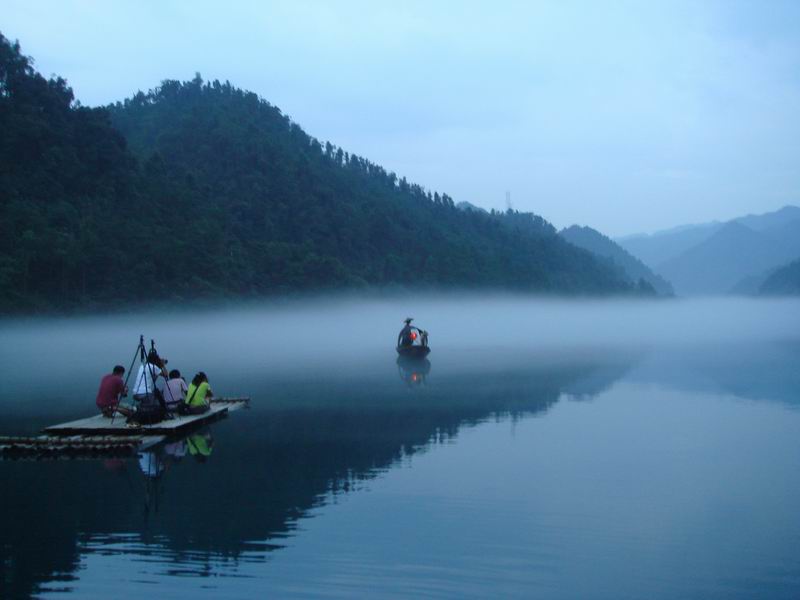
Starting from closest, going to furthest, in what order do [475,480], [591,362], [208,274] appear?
1. [475,480]
2. [591,362]
3. [208,274]

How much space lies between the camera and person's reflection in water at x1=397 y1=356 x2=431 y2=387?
28938 mm

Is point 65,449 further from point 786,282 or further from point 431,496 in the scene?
point 786,282

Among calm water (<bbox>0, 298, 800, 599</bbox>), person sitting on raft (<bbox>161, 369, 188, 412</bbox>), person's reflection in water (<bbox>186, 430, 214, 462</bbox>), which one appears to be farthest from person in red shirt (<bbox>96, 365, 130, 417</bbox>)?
calm water (<bbox>0, 298, 800, 599</bbox>)

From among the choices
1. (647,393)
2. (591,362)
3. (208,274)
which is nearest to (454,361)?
(591,362)

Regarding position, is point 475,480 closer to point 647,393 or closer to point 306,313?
point 647,393

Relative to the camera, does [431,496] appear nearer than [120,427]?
Yes

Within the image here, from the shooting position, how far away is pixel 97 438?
15.0 metres

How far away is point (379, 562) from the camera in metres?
9.31

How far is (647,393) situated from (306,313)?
54.4m

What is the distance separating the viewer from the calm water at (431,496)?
889 cm

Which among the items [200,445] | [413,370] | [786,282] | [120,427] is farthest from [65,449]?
[786,282]

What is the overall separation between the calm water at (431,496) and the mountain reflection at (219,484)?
0.14 ft

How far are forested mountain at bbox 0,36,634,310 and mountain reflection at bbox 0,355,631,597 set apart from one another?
35.8 m

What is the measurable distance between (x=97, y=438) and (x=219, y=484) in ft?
10.9
